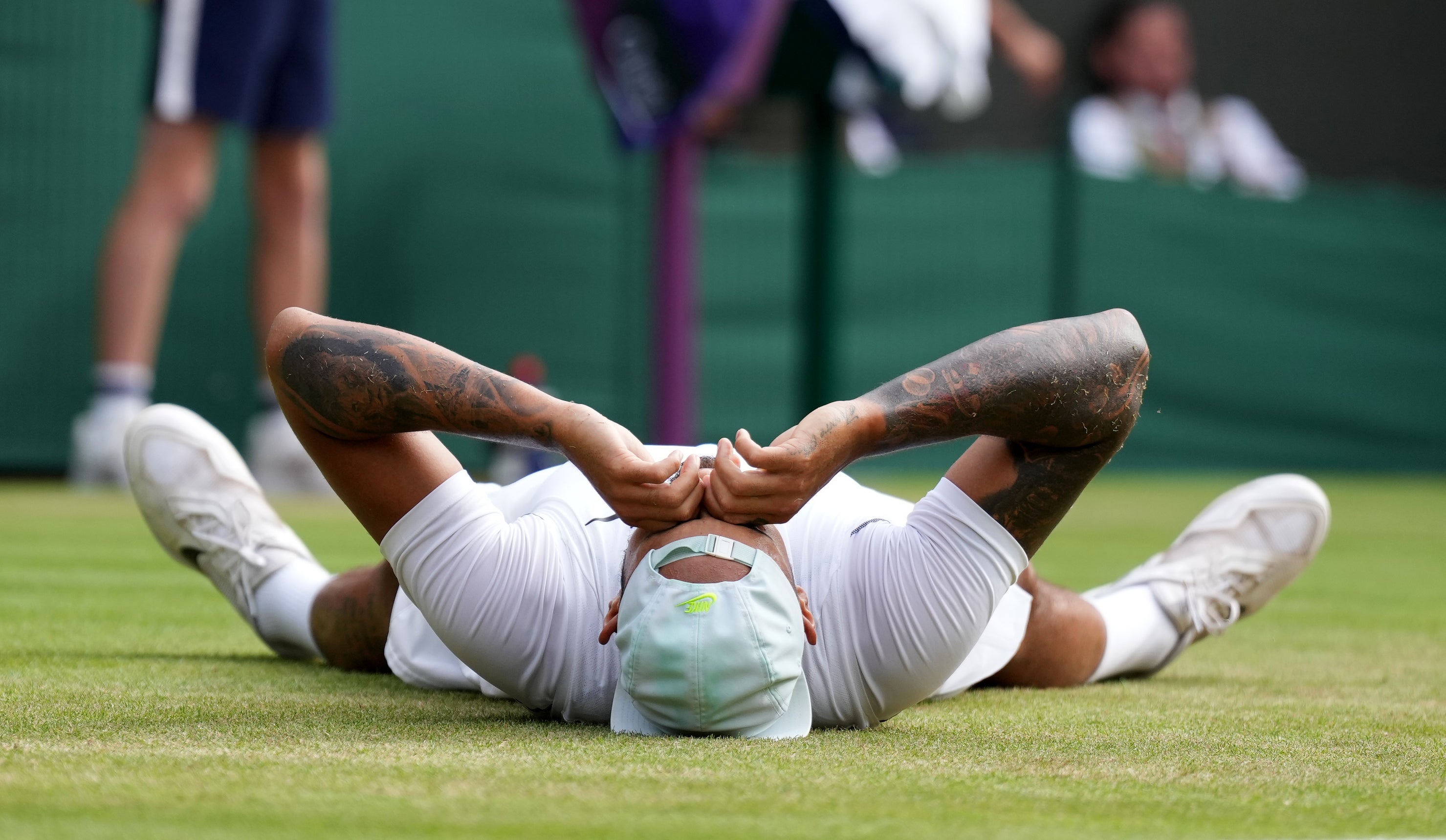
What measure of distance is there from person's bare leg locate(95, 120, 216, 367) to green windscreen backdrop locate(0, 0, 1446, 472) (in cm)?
119

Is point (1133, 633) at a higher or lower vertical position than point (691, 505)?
lower

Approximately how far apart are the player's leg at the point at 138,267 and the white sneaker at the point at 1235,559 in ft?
12.5

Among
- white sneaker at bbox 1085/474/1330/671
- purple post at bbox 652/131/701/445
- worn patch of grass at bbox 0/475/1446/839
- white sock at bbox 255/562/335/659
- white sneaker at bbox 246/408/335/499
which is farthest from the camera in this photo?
purple post at bbox 652/131/701/445

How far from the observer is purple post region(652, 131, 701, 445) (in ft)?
20.0

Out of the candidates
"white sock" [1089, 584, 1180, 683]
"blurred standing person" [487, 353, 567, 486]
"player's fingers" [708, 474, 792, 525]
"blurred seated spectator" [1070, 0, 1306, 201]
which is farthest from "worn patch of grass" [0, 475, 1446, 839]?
"blurred seated spectator" [1070, 0, 1306, 201]

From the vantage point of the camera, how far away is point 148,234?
18.1 feet

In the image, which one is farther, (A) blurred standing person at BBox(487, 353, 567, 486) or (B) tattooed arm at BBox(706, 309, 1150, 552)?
(A) blurred standing person at BBox(487, 353, 567, 486)

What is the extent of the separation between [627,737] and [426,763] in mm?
265

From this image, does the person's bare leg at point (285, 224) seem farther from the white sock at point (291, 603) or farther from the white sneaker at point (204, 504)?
the white sock at point (291, 603)

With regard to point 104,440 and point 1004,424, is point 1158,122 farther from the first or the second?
point 1004,424

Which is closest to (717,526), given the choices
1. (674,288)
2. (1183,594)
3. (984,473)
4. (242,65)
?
(984,473)

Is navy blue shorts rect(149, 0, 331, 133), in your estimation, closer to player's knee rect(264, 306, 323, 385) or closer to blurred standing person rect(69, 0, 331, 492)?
blurred standing person rect(69, 0, 331, 492)

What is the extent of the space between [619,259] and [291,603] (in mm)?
4977

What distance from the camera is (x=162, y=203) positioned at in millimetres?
5551
